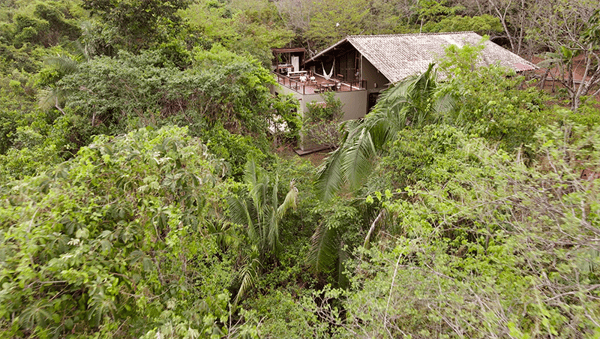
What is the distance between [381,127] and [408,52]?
37.9ft

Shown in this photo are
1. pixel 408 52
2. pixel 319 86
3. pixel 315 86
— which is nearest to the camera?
pixel 408 52

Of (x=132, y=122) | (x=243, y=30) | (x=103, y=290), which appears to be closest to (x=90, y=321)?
(x=103, y=290)

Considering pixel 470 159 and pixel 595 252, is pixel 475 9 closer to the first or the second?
pixel 470 159

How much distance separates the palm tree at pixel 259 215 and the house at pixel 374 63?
9.65m

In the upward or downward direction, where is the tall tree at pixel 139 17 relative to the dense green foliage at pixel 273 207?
upward

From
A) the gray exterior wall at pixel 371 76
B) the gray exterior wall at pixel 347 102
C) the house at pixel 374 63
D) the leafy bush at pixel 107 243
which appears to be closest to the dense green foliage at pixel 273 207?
the leafy bush at pixel 107 243

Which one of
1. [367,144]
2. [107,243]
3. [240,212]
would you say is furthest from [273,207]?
[107,243]

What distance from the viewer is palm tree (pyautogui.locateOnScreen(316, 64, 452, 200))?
20.4 ft

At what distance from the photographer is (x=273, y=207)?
699 cm

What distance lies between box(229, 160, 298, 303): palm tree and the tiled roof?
31.2ft

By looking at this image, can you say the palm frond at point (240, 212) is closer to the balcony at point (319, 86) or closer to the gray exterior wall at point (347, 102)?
the gray exterior wall at point (347, 102)

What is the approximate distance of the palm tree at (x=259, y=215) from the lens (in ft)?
21.9

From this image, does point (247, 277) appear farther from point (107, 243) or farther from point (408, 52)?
point (408, 52)

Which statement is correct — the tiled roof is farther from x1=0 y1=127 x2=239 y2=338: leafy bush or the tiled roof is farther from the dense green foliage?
x1=0 y1=127 x2=239 y2=338: leafy bush
